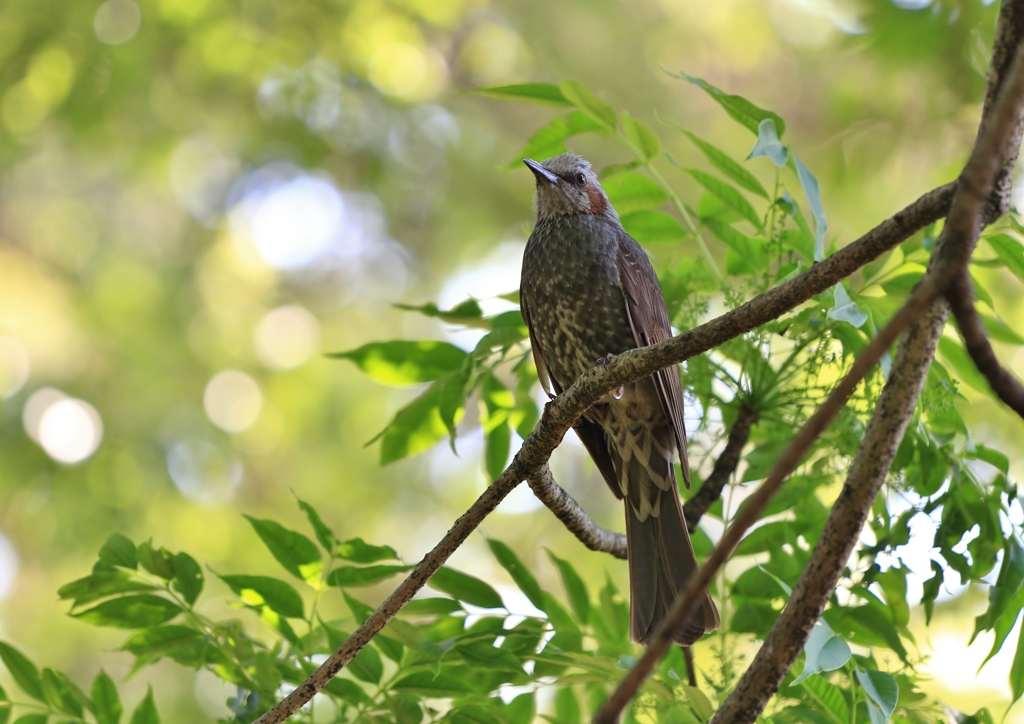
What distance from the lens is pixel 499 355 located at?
122 inches

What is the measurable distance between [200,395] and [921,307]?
699 centimetres

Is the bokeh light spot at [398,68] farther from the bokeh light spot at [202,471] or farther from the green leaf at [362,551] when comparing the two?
the green leaf at [362,551]

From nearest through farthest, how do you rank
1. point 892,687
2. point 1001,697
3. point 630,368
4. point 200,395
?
point 892,687 → point 630,368 → point 1001,697 → point 200,395

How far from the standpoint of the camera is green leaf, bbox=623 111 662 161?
280 centimetres

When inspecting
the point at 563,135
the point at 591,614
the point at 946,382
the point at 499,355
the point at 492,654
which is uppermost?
the point at 563,135

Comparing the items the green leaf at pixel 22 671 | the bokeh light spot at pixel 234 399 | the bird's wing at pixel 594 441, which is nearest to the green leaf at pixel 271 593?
the green leaf at pixel 22 671

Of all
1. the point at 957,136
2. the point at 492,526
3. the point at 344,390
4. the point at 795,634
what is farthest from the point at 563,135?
the point at 492,526

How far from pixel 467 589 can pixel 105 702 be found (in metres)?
0.97

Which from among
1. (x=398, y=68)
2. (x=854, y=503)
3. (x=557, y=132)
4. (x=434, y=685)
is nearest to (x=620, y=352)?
(x=557, y=132)

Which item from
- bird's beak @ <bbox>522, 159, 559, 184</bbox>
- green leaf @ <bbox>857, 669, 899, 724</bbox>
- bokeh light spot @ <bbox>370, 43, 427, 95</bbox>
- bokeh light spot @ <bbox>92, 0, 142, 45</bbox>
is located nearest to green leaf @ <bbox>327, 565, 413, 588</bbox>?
green leaf @ <bbox>857, 669, 899, 724</bbox>

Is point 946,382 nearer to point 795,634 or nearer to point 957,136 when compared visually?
point 795,634

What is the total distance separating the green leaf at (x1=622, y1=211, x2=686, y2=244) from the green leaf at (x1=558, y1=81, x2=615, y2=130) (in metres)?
0.35

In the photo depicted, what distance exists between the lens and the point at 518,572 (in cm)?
248

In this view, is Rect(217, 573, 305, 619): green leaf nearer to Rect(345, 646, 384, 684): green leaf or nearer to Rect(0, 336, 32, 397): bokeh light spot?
Rect(345, 646, 384, 684): green leaf
